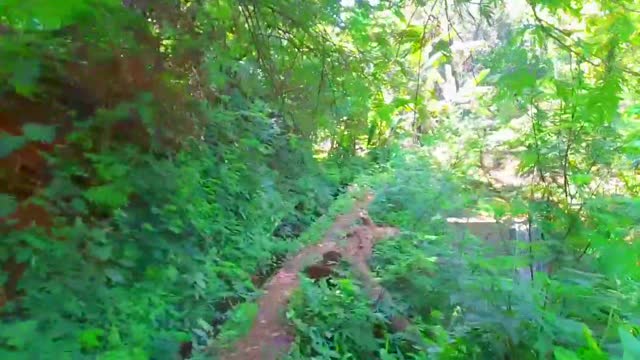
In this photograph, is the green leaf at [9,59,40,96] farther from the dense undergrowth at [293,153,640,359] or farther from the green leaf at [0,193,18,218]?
the dense undergrowth at [293,153,640,359]

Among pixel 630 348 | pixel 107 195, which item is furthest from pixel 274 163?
pixel 630 348

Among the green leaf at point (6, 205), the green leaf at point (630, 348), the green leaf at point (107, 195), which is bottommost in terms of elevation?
the green leaf at point (630, 348)

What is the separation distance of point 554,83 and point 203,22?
1984 millimetres

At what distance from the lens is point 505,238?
5.39 meters

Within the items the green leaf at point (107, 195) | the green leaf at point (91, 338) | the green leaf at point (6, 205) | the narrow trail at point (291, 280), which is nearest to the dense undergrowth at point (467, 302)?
the narrow trail at point (291, 280)

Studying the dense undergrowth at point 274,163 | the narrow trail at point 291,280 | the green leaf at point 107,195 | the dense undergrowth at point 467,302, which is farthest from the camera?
the narrow trail at point 291,280

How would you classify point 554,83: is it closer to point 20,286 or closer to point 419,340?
point 419,340

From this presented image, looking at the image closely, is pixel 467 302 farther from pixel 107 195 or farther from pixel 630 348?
pixel 107 195

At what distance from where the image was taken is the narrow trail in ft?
15.0

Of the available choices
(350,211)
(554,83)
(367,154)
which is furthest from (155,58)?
(367,154)

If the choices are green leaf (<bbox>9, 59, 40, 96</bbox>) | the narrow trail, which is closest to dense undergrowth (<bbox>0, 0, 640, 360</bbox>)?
green leaf (<bbox>9, 59, 40, 96</bbox>)

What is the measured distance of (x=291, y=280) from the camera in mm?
6023

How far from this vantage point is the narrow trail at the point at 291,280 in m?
4.58

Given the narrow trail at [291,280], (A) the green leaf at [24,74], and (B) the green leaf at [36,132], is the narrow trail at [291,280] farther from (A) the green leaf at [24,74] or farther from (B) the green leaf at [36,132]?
(A) the green leaf at [24,74]
